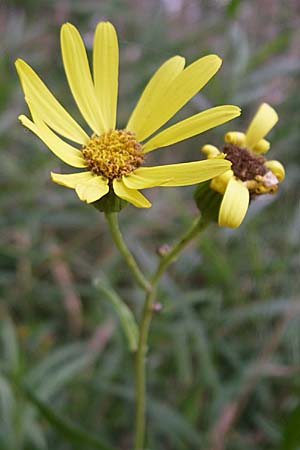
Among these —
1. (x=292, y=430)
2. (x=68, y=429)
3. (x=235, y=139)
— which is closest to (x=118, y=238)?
(x=235, y=139)

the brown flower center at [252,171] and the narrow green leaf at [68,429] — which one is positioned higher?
the brown flower center at [252,171]

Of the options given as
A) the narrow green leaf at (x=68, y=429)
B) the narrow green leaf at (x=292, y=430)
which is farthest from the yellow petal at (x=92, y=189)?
the narrow green leaf at (x=292, y=430)

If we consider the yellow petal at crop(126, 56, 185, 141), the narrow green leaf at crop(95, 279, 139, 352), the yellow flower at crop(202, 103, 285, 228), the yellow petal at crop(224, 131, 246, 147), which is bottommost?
the narrow green leaf at crop(95, 279, 139, 352)

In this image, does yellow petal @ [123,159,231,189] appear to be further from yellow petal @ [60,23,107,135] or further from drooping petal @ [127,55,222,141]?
yellow petal @ [60,23,107,135]

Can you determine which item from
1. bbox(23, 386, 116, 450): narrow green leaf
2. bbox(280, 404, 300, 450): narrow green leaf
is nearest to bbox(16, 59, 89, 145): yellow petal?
bbox(23, 386, 116, 450): narrow green leaf

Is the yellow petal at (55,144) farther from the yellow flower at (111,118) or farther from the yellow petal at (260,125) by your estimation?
the yellow petal at (260,125)

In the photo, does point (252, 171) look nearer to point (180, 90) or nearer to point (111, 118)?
point (180, 90)

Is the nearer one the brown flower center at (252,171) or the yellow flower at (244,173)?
the yellow flower at (244,173)

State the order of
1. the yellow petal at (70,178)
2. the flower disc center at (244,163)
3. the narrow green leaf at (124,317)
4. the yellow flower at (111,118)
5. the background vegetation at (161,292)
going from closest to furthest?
the yellow petal at (70,178) → the yellow flower at (111,118) → the flower disc center at (244,163) → the narrow green leaf at (124,317) → the background vegetation at (161,292)

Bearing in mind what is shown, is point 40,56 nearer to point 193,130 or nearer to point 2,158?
point 2,158
